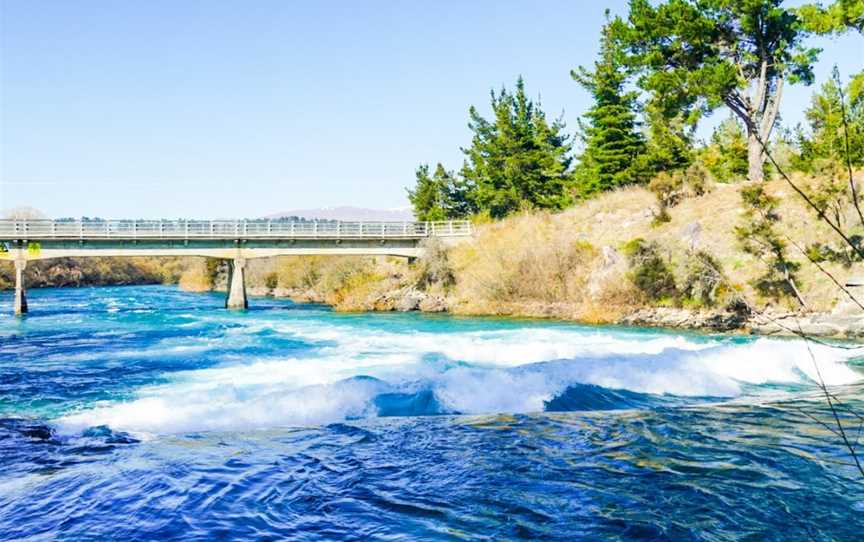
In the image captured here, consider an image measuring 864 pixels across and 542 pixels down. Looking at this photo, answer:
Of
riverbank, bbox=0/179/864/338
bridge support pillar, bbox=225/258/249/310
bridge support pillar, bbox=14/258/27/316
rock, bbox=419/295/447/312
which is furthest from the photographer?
bridge support pillar, bbox=225/258/249/310

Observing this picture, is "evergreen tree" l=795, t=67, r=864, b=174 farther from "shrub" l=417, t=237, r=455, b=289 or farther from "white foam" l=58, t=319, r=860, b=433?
"shrub" l=417, t=237, r=455, b=289

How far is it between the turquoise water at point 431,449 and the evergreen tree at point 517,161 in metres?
35.6

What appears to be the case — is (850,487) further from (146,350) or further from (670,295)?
(670,295)

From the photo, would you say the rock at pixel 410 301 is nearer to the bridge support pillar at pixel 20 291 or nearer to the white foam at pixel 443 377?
the white foam at pixel 443 377

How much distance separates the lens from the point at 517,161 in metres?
55.4

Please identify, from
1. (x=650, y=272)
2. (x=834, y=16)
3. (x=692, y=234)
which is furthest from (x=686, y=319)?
(x=834, y=16)

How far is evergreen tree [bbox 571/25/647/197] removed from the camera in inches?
1873

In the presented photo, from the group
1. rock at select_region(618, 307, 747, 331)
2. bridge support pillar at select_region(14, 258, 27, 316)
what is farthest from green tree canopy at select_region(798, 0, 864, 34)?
bridge support pillar at select_region(14, 258, 27, 316)

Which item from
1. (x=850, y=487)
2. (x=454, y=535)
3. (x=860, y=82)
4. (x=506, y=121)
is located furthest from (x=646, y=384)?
(x=506, y=121)

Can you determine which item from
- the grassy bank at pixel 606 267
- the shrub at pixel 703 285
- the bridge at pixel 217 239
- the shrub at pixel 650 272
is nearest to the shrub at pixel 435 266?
the grassy bank at pixel 606 267

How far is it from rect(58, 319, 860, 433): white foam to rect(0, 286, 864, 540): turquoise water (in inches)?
3.0

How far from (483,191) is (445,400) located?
149 ft

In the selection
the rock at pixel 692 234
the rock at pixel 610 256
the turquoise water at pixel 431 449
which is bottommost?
the turquoise water at pixel 431 449

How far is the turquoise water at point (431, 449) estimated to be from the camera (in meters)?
7.10
